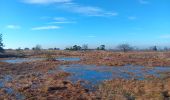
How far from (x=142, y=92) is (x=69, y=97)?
6.13 m

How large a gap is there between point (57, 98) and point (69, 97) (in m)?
1.06

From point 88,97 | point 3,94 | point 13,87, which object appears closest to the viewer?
point 88,97

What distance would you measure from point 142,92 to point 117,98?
10.9ft

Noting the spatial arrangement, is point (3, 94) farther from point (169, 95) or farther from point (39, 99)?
point (169, 95)

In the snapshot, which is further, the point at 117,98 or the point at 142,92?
the point at 142,92

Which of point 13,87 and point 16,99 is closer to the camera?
point 16,99

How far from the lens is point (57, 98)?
24.2 m

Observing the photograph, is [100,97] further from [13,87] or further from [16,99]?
[13,87]

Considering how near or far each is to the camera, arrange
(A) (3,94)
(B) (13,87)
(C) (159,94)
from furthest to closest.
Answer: (B) (13,87)
(A) (3,94)
(C) (159,94)

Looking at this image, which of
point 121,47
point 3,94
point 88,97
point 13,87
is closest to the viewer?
point 88,97

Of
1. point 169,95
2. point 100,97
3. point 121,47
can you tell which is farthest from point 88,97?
point 121,47

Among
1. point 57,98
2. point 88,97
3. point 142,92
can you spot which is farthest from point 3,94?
point 142,92

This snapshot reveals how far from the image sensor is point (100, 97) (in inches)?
931

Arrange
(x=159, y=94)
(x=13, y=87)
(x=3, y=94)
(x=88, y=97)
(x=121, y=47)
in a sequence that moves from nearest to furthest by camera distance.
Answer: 1. (x=159, y=94)
2. (x=88, y=97)
3. (x=3, y=94)
4. (x=13, y=87)
5. (x=121, y=47)
